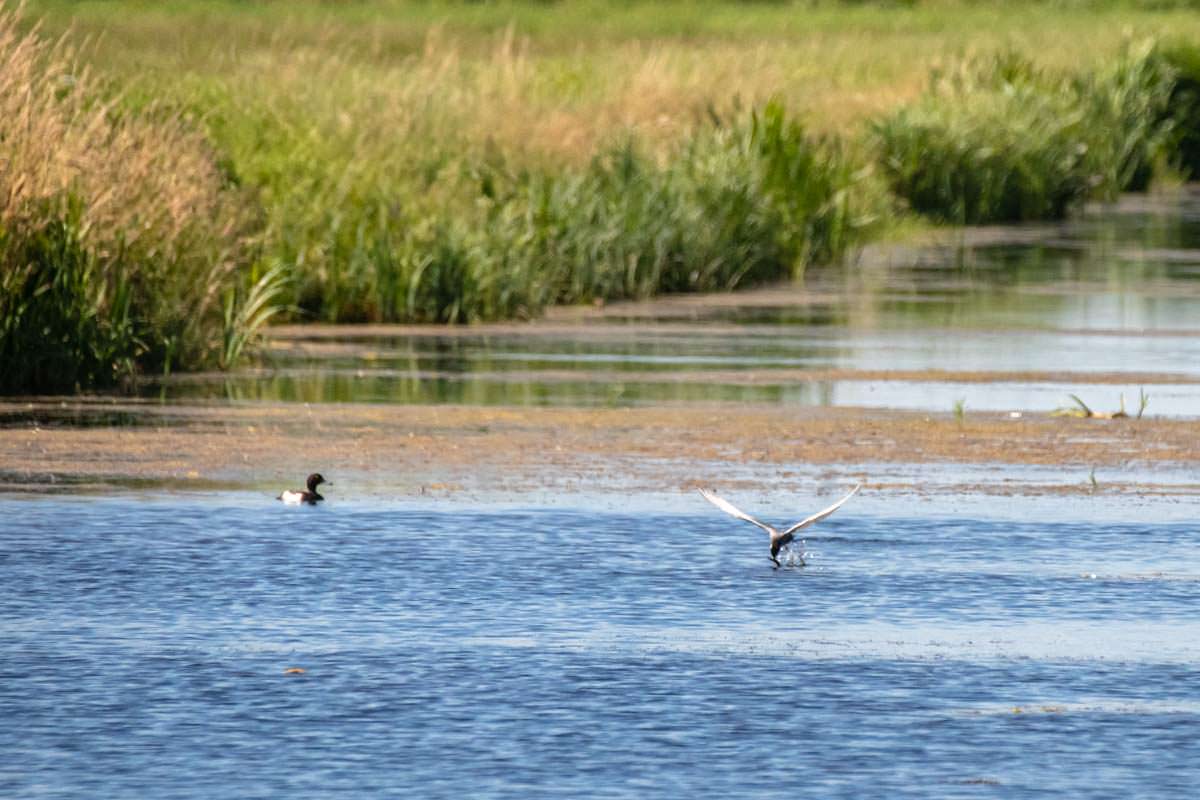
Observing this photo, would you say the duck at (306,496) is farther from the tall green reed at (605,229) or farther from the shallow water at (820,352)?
the tall green reed at (605,229)

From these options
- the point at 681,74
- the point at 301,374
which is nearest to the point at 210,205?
the point at 301,374

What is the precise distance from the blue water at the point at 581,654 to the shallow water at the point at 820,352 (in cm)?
428

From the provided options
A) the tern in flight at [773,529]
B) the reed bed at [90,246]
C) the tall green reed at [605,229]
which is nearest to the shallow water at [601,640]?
the tern in flight at [773,529]

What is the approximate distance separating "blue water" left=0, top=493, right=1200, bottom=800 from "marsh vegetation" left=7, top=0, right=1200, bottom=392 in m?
4.84

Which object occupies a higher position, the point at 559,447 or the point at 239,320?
the point at 239,320

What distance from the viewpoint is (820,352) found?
734 inches

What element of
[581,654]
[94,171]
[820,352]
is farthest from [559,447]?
[820,352]

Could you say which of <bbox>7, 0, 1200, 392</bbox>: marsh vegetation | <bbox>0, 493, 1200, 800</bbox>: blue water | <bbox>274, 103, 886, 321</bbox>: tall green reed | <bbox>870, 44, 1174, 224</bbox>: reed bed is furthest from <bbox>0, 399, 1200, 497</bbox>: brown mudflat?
<bbox>870, 44, 1174, 224</bbox>: reed bed

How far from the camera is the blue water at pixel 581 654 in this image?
23.6 feet

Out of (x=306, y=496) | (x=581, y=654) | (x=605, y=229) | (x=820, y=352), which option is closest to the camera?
(x=581, y=654)

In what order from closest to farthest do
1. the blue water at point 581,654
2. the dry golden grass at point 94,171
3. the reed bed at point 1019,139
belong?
the blue water at point 581,654, the dry golden grass at point 94,171, the reed bed at point 1019,139

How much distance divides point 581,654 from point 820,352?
402 inches

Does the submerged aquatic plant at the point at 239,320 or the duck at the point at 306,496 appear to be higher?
the submerged aquatic plant at the point at 239,320

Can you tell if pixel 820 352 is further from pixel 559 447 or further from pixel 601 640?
pixel 601 640
